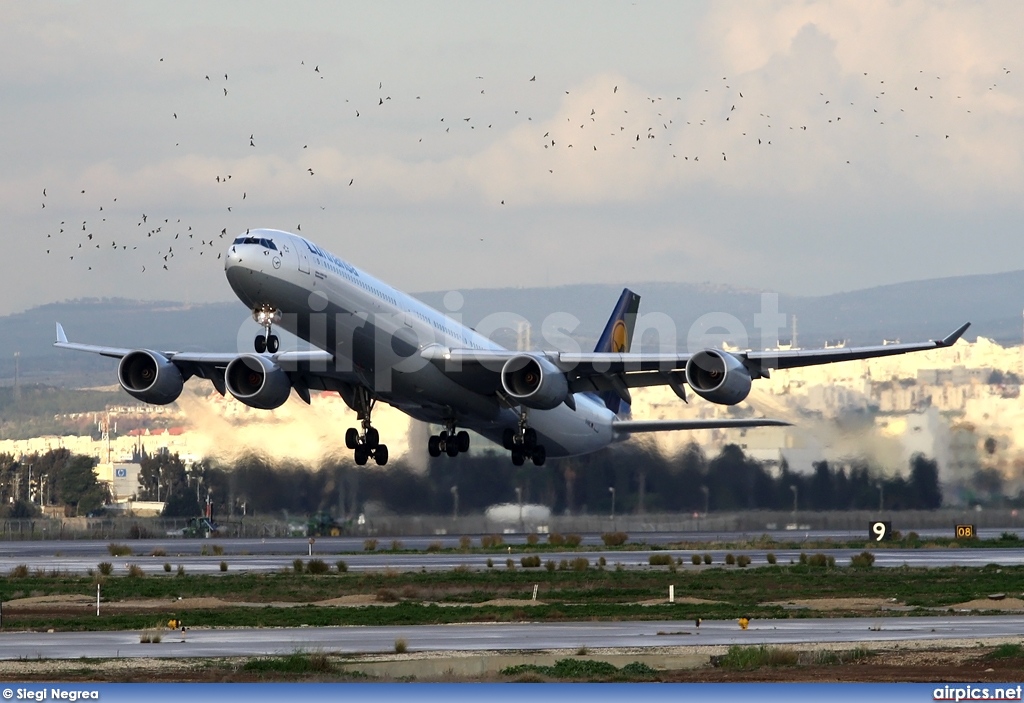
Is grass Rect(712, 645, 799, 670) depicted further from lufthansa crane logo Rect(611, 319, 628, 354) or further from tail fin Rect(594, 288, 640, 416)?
lufthansa crane logo Rect(611, 319, 628, 354)

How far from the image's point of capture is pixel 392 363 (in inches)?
1614

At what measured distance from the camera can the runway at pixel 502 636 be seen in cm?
2823

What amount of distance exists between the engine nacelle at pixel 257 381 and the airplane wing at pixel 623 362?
174 inches

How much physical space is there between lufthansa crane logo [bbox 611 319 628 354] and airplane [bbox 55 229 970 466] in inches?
384

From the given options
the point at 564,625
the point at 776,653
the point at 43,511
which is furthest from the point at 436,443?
the point at 43,511

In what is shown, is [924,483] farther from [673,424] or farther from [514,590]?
[514,590]

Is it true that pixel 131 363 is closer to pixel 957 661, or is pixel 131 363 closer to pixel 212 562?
pixel 212 562

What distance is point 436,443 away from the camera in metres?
48.1

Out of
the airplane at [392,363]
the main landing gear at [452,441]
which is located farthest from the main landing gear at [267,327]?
the main landing gear at [452,441]

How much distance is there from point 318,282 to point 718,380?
11.3 metres

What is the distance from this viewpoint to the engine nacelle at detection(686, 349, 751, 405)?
40.4 metres

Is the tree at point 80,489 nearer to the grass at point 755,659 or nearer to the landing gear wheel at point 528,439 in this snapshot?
the landing gear wheel at point 528,439

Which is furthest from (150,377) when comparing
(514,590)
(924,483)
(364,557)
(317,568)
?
(924,483)

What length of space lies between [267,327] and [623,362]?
34.8 feet
